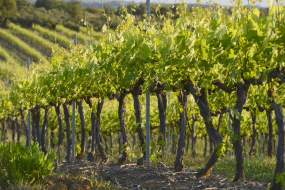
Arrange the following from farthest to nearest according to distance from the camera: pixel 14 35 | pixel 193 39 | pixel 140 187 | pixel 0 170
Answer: pixel 14 35 < pixel 0 170 < pixel 140 187 < pixel 193 39

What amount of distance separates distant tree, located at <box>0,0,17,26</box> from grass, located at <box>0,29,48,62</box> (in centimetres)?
580

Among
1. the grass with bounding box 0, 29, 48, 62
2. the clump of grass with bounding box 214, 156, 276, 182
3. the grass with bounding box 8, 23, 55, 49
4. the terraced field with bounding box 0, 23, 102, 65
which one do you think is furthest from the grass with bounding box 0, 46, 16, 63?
the clump of grass with bounding box 214, 156, 276, 182

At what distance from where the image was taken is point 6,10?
56562 mm

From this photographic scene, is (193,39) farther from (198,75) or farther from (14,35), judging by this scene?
(14,35)

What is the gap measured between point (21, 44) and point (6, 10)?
15.1 metres

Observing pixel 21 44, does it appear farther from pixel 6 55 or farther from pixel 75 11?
pixel 75 11

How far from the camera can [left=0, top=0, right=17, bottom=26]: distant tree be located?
54222 millimetres

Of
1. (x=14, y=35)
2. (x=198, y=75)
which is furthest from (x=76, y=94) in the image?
(x=14, y=35)

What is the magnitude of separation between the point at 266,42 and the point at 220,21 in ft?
2.73

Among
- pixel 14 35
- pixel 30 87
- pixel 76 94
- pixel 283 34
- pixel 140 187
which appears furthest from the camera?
pixel 14 35

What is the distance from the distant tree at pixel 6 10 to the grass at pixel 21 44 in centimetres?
580

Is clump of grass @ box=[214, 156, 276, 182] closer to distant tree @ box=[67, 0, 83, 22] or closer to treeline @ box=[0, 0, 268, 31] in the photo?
treeline @ box=[0, 0, 268, 31]

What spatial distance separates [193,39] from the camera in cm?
495

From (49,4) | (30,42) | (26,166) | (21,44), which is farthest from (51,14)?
(26,166)
